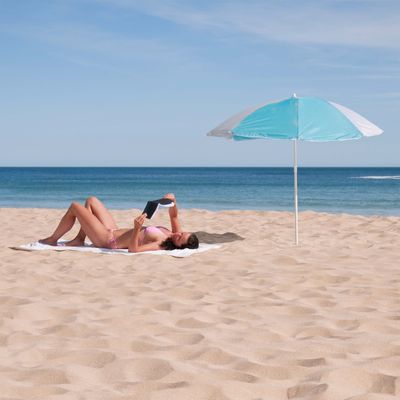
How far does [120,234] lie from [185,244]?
806 millimetres

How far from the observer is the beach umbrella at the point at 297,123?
753cm

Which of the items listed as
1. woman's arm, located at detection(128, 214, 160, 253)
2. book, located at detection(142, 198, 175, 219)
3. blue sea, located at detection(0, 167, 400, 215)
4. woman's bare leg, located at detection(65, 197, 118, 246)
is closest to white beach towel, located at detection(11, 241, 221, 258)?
woman's arm, located at detection(128, 214, 160, 253)

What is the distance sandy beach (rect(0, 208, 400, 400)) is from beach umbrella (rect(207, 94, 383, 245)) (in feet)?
4.49

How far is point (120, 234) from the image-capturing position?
7.68 meters

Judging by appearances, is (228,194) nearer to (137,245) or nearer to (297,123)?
(297,123)

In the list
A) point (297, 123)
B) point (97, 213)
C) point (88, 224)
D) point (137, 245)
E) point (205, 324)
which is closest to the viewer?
point (205, 324)

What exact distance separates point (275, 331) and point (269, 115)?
4228 millimetres

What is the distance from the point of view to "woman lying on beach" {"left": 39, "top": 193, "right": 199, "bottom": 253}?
747 cm

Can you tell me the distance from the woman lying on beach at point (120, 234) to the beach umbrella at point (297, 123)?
1191 mm

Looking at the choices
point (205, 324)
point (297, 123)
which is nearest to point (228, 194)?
point (297, 123)

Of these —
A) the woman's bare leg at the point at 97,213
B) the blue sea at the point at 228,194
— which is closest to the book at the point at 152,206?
the woman's bare leg at the point at 97,213

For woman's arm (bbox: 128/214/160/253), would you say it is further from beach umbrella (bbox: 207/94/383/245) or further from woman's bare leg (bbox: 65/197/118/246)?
beach umbrella (bbox: 207/94/383/245)

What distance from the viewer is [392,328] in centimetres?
405

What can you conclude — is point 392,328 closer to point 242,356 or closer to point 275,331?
point 275,331
